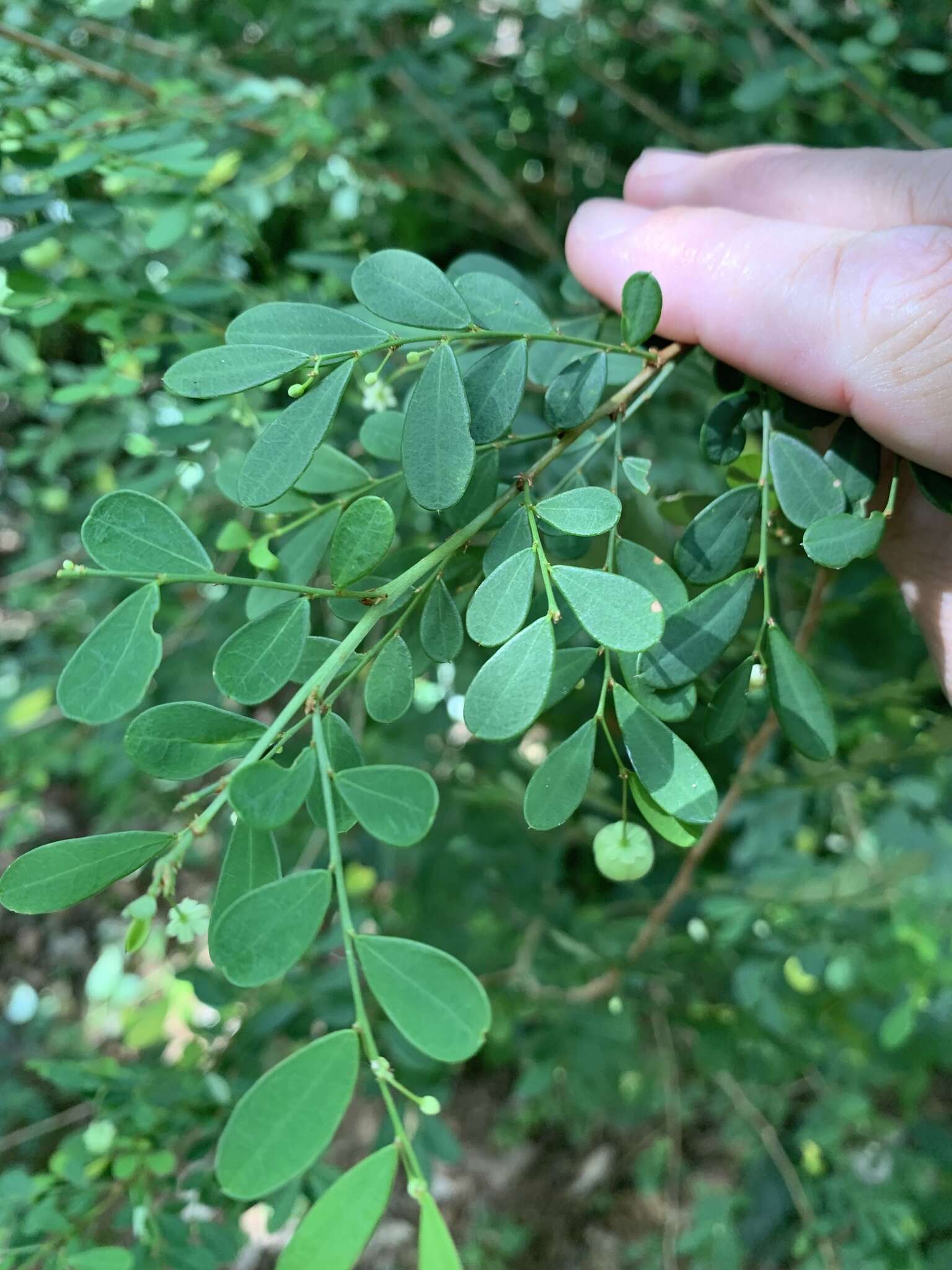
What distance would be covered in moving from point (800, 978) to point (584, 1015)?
0.44 m

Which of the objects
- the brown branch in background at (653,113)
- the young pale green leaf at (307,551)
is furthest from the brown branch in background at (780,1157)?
the brown branch in background at (653,113)

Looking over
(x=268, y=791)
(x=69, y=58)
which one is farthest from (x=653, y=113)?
(x=268, y=791)

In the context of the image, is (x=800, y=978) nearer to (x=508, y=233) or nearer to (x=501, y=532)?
(x=501, y=532)

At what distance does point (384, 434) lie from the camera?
742mm

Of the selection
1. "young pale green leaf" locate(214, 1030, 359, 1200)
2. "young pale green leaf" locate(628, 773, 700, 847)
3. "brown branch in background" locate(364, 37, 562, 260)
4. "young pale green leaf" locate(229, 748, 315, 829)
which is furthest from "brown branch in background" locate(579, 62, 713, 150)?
"young pale green leaf" locate(214, 1030, 359, 1200)

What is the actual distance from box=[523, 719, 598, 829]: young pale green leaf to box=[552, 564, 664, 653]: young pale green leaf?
3.6 inches

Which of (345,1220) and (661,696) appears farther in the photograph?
(661,696)

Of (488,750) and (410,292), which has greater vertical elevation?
(410,292)

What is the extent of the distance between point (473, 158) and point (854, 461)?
1.32m

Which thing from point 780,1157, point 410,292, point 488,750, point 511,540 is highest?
point 410,292

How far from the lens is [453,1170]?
7.69 feet

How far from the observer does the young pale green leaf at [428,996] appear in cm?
49

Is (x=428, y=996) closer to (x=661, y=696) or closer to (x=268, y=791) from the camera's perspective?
(x=268, y=791)

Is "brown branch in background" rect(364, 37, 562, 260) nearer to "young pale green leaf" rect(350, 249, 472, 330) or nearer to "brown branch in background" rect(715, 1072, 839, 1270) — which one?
"young pale green leaf" rect(350, 249, 472, 330)
